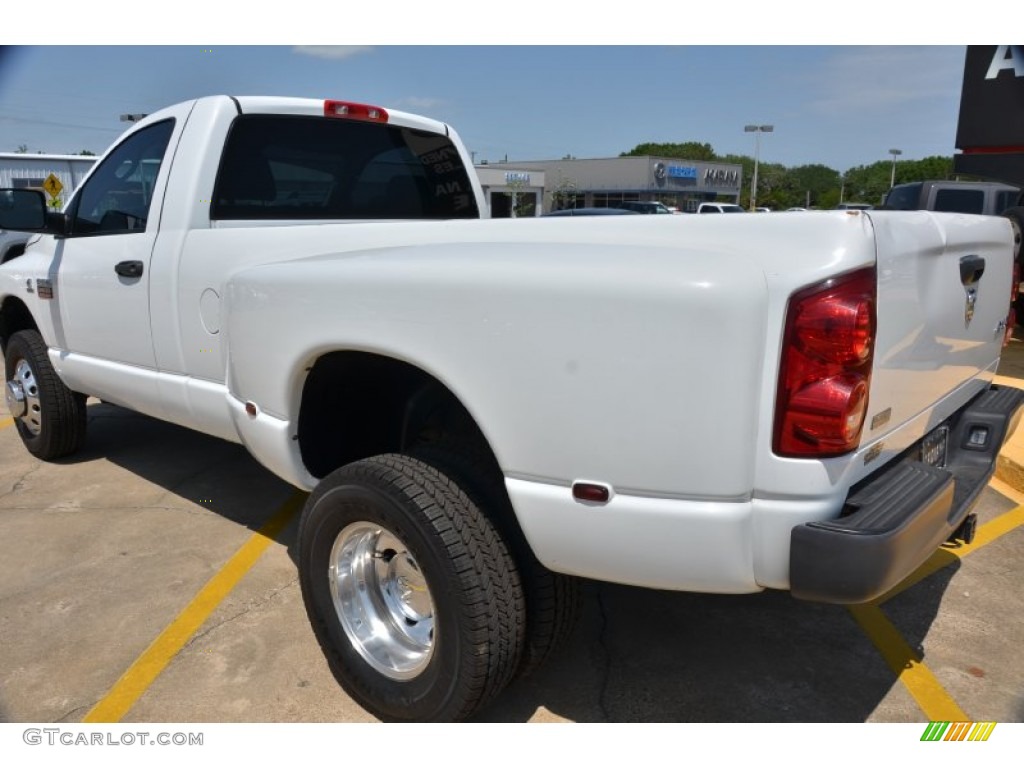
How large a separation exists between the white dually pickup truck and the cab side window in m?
0.37

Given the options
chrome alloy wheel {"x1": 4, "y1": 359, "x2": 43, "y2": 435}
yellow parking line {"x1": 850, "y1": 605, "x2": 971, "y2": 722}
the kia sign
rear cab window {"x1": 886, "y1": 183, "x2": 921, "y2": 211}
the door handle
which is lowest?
yellow parking line {"x1": 850, "y1": 605, "x2": 971, "y2": 722}

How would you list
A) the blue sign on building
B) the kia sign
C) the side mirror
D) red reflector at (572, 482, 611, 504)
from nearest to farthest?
1. red reflector at (572, 482, 611, 504)
2. the side mirror
3. the kia sign
4. the blue sign on building

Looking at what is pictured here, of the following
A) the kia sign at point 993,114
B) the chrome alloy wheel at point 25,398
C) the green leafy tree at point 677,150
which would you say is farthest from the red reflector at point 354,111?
the green leafy tree at point 677,150

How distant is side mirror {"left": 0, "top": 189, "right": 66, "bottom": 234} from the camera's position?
4.13 meters

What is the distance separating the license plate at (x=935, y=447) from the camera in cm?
253

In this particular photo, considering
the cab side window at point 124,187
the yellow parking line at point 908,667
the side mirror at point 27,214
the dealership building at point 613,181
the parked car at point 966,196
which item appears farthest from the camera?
the dealership building at point 613,181

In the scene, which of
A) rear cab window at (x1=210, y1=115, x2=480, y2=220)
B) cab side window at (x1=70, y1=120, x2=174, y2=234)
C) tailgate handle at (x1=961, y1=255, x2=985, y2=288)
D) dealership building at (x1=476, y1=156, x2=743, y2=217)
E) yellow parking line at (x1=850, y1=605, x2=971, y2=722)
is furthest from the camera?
dealership building at (x1=476, y1=156, x2=743, y2=217)

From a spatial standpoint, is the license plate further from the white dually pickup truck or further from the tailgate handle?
the tailgate handle

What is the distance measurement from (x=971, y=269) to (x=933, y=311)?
380 millimetres

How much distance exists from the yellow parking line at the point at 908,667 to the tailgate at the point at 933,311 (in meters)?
0.96

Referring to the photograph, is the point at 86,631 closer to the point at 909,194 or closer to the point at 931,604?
the point at 931,604

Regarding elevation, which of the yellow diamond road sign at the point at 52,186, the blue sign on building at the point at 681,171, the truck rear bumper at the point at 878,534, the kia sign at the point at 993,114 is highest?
the blue sign on building at the point at 681,171

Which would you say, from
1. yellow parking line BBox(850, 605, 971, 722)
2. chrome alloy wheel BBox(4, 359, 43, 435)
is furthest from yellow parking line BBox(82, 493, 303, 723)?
yellow parking line BBox(850, 605, 971, 722)

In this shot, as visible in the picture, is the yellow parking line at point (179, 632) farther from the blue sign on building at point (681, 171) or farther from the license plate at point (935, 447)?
the blue sign on building at point (681, 171)
